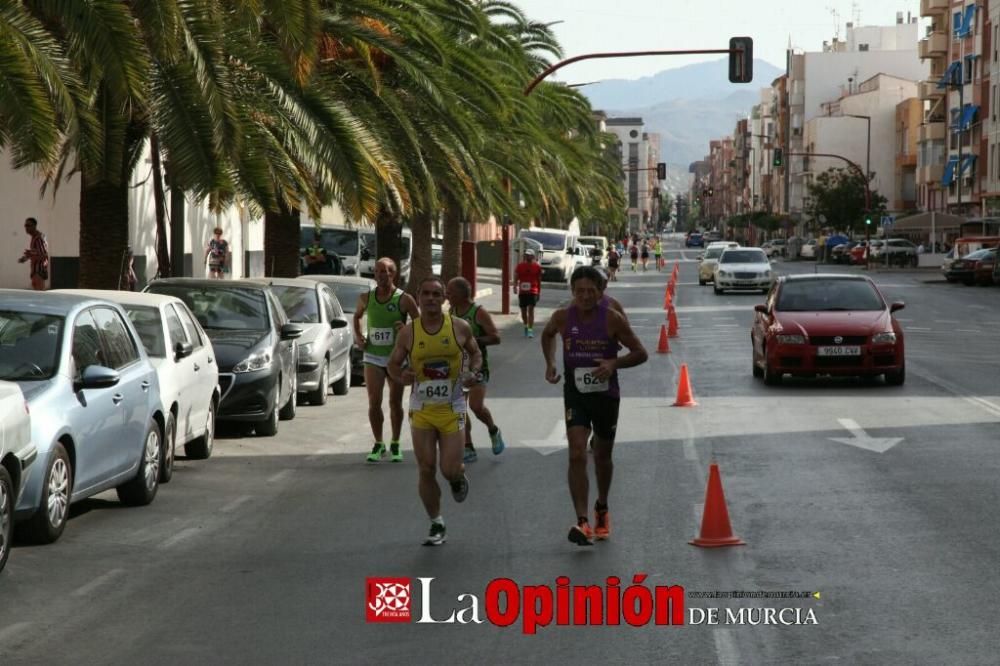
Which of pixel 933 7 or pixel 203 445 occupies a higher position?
pixel 933 7

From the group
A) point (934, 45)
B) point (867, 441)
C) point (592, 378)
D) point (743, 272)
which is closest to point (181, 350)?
point (592, 378)

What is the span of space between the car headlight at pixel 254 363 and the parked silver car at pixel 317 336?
2639 mm

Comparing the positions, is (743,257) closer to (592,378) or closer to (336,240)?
(336,240)

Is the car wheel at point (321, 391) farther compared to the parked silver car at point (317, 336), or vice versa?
the car wheel at point (321, 391)

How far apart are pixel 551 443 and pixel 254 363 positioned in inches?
122

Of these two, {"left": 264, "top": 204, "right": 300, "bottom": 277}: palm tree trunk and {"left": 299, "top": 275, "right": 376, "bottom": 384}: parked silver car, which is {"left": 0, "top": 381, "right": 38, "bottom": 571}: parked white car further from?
{"left": 264, "top": 204, "right": 300, "bottom": 277}: palm tree trunk

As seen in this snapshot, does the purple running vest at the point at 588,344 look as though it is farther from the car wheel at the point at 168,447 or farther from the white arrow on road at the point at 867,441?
the white arrow on road at the point at 867,441

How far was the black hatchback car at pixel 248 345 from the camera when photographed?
16641 millimetres

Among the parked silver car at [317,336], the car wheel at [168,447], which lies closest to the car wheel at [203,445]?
the car wheel at [168,447]

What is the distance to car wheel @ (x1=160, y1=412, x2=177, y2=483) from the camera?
12977 mm

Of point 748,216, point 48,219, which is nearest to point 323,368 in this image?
point 48,219

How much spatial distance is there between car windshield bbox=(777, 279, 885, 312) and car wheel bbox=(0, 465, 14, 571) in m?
15.0

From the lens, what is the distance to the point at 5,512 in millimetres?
9219

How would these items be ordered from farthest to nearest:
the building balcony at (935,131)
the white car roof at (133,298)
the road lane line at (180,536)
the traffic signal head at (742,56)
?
the building balcony at (935,131) → the traffic signal head at (742,56) → the white car roof at (133,298) → the road lane line at (180,536)
